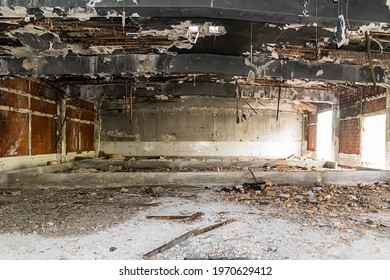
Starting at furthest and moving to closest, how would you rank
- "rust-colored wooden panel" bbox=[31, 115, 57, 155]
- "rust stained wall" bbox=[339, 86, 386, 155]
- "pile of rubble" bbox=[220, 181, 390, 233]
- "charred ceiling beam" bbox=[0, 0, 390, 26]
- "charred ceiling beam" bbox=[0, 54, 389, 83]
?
"rust stained wall" bbox=[339, 86, 386, 155] < "rust-colored wooden panel" bbox=[31, 115, 57, 155] < "charred ceiling beam" bbox=[0, 54, 389, 83] < "pile of rubble" bbox=[220, 181, 390, 233] < "charred ceiling beam" bbox=[0, 0, 390, 26]

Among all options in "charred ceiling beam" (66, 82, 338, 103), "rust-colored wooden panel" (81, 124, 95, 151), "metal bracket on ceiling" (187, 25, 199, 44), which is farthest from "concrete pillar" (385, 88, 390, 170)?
"rust-colored wooden panel" (81, 124, 95, 151)

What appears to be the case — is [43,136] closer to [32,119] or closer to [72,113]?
[32,119]

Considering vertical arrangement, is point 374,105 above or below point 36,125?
above

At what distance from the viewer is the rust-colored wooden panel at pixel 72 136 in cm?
933

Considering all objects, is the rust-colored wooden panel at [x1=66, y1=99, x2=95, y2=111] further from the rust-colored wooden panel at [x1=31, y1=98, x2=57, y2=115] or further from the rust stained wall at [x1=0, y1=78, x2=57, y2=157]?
the rust stained wall at [x1=0, y1=78, x2=57, y2=157]

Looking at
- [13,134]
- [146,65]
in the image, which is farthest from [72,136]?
[146,65]

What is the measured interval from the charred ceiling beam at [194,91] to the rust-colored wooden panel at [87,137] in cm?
214

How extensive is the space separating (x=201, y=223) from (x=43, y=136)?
6.19 metres

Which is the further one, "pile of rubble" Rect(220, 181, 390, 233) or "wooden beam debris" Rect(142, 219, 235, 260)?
"pile of rubble" Rect(220, 181, 390, 233)

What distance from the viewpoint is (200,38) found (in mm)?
4551

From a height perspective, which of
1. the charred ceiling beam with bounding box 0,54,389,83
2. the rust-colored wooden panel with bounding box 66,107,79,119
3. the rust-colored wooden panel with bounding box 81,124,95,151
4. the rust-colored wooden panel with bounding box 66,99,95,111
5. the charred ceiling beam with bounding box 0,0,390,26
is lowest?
the rust-colored wooden panel with bounding box 81,124,95,151

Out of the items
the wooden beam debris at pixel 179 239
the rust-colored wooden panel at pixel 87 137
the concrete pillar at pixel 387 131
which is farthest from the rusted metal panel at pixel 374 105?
the rust-colored wooden panel at pixel 87 137

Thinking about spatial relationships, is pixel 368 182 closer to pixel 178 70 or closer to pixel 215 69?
pixel 215 69

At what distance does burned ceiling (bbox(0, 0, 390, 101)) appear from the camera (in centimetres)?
331
